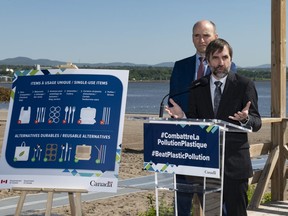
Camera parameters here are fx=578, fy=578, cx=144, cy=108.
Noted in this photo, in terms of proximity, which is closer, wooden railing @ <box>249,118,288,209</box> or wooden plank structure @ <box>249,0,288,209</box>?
wooden railing @ <box>249,118,288,209</box>

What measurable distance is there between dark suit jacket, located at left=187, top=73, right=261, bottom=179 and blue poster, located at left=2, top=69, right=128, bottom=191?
3.20 feet

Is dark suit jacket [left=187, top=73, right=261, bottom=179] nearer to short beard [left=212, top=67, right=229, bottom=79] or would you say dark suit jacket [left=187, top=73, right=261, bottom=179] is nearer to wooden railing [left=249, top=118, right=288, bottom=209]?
short beard [left=212, top=67, right=229, bottom=79]

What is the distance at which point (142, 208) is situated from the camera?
255 inches

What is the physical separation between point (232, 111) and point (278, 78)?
10.5 feet

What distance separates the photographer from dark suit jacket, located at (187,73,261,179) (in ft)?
11.6

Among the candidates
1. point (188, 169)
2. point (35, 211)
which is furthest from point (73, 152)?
point (35, 211)

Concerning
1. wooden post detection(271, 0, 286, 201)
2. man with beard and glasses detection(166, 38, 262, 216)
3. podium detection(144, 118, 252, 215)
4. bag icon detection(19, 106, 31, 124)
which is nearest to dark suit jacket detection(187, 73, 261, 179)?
man with beard and glasses detection(166, 38, 262, 216)

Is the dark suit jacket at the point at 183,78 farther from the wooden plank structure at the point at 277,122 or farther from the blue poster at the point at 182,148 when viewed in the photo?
the wooden plank structure at the point at 277,122

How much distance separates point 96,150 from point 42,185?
50 cm

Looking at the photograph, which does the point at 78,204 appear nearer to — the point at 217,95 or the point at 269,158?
the point at 217,95

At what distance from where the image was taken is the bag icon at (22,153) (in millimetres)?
4461

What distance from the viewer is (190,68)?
14.4ft

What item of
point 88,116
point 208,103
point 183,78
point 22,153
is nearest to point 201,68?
point 183,78

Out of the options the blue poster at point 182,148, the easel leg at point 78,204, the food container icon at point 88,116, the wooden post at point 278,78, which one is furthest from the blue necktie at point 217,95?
the wooden post at point 278,78
